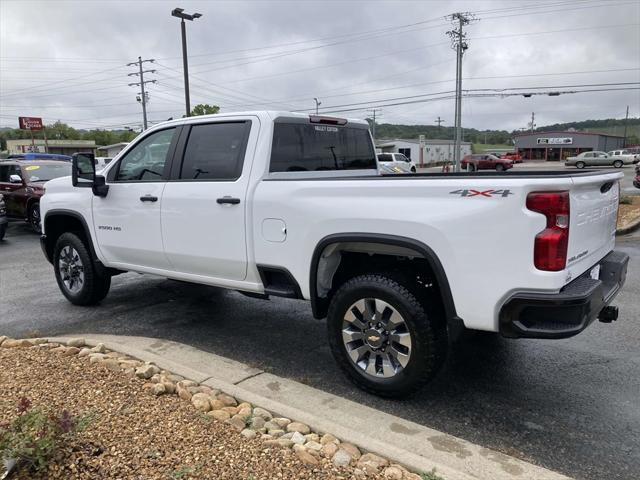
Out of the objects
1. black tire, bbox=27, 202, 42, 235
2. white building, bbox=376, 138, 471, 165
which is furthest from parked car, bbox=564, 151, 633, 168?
black tire, bbox=27, 202, 42, 235

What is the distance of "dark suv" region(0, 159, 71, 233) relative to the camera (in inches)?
486

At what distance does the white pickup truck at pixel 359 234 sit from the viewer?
9.83ft

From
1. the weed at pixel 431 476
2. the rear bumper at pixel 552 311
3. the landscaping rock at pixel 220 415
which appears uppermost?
the rear bumper at pixel 552 311

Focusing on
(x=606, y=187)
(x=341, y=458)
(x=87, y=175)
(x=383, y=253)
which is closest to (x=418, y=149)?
(x=87, y=175)

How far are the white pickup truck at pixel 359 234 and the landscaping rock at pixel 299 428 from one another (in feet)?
2.64

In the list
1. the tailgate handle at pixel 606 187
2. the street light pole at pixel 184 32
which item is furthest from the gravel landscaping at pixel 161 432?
the street light pole at pixel 184 32

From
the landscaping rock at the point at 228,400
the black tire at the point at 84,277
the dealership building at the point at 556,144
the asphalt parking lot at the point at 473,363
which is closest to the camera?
the asphalt parking lot at the point at 473,363

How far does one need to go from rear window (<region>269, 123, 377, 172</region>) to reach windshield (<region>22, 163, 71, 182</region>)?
9386mm

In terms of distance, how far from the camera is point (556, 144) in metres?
82.6

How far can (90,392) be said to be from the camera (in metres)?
3.38

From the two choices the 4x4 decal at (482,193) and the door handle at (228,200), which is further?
the door handle at (228,200)

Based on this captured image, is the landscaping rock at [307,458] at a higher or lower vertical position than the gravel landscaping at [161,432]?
lower

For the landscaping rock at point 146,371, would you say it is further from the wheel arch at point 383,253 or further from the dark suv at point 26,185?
the dark suv at point 26,185

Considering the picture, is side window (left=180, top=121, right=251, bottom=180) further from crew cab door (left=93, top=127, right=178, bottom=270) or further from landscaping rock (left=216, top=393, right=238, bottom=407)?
landscaping rock (left=216, top=393, right=238, bottom=407)
